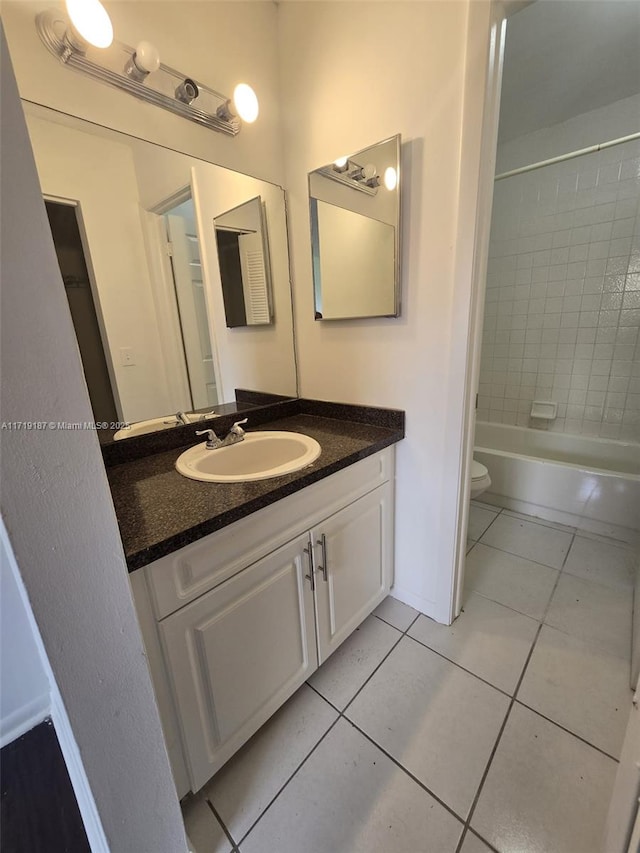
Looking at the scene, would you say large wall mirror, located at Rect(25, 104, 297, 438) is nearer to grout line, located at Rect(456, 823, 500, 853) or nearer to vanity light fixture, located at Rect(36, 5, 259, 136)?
vanity light fixture, located at Rect(36, 5, 259, 136)

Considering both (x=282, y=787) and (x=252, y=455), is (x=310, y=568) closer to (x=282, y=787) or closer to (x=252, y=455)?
(x=252, y=455)

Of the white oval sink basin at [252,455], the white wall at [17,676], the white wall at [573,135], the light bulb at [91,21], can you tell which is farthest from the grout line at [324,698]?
the white wall at [573,135]

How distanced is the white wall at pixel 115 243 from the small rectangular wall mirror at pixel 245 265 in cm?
35

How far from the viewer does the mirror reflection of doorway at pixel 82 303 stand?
3.16ft

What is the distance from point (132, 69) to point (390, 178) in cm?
83

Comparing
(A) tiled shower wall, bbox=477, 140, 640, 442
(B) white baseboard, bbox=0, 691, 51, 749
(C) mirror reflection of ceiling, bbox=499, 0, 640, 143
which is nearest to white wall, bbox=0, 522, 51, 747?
(B) white baseboard, bbox=0, 691, 51, 749

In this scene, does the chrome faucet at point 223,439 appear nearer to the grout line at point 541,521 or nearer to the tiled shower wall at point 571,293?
the grout line at point 541,521

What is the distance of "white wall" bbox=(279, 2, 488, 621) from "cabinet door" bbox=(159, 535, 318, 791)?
2.00 ft

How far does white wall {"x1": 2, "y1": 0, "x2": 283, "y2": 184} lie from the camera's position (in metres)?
0.88

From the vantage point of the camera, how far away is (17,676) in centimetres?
113

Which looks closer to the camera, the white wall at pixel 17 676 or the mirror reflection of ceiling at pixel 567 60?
the white wall at pixel 17 676

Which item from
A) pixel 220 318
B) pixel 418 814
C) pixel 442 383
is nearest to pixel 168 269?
pixel 220 318

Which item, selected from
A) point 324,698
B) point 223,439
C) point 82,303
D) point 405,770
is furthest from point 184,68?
point 405,770

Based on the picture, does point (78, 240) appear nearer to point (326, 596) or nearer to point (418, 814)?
point (326, 596)
